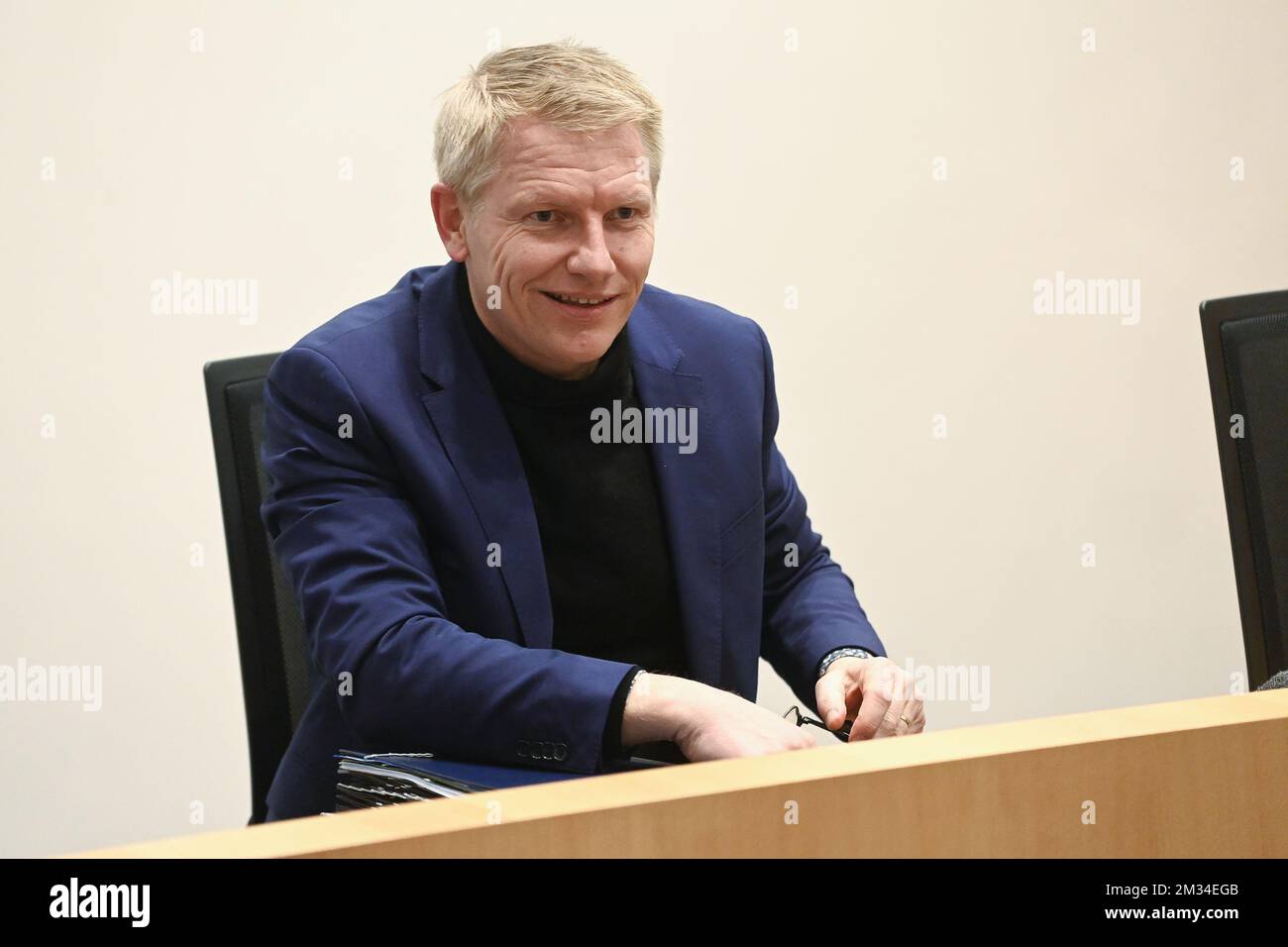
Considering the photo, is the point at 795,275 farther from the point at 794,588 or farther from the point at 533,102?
the point at 533,102

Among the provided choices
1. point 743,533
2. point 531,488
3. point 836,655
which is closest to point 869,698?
point 836,655

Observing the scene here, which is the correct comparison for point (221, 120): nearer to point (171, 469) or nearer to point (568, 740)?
point (171, 469)

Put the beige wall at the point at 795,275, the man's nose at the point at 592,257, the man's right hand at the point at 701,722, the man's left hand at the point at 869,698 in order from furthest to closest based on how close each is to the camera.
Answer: the beige wall at the point at 795,275 < the man's nose at the point at 592,257 < the man's left hand at the point at 869,698 < the man's right hand at the point at 701,722

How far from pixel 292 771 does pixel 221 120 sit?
141cm

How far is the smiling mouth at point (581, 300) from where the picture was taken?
61.2 inches

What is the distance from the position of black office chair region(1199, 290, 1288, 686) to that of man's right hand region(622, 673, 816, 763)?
0.86 meters

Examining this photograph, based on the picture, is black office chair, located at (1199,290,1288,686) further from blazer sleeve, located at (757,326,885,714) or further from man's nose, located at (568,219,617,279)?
man's nose, located at (568,219,617,279)

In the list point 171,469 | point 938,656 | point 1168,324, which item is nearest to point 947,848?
point 171,469

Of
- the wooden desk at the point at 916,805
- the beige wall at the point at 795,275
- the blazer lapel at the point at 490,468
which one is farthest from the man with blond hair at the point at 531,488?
the beige wall at the point at 795,275

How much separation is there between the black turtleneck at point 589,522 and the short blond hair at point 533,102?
0.59ft

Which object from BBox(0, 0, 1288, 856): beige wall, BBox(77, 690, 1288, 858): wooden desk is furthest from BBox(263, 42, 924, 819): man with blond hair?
BBox(0, 0, 1288, 856): beige wall

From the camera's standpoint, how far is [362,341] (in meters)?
1.55

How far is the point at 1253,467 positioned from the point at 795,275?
122 cm

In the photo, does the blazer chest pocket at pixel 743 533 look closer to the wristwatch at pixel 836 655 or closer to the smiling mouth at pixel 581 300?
the wristwatch at pixel 836 655
